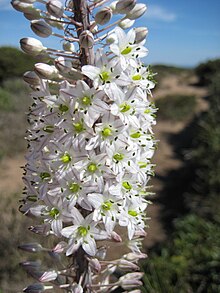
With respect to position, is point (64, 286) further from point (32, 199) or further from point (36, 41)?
point (36, 41)

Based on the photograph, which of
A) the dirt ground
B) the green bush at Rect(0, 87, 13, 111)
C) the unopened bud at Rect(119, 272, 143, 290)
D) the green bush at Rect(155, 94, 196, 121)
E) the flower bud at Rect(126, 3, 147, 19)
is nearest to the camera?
the flower bud at Rect(126, 3, 147, 19)

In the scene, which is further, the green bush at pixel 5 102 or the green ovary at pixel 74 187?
the green bush at pixel 5 102

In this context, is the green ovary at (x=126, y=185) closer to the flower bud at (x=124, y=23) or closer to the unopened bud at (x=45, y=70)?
the unopened bud at (x=45, y=70)

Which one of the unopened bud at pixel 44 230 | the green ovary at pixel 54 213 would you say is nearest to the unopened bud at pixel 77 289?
the unopened bud at pixel 44 230

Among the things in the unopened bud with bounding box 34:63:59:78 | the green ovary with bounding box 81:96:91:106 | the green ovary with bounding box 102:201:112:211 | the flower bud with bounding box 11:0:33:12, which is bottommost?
the green ovary with bounding box 102:201:112:211

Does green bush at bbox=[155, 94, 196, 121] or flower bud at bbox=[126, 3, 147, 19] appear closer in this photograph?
flower bud at bbox=[126, 3, 147, 19]

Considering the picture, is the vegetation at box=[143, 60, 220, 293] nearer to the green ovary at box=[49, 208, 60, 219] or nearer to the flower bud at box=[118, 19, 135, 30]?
the green ovary at box=[49, 208, 60, 219]

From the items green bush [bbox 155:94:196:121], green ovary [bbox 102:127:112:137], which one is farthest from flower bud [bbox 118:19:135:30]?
green bush [bbox 155:94:196:121]
